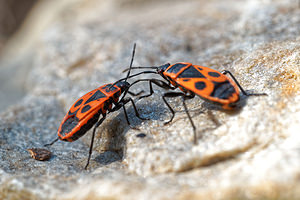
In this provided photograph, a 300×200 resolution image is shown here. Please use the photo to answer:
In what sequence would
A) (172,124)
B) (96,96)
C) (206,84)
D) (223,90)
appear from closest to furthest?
(223,90) → (206,84) → (172,124) → (96,96)

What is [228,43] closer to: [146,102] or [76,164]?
[146,102]

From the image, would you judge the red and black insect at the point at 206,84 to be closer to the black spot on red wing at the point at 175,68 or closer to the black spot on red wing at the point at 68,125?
the black spot on red wing at the point at 175,68

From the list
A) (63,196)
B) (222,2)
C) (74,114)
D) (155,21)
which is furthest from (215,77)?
(222,2)

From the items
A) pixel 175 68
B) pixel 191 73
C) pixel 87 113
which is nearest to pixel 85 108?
pixel 87 113

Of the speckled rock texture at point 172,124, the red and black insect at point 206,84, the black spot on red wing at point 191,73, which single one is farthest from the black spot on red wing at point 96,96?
the black spot on red wing at point 191,73

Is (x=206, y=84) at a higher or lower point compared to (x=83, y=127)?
higher

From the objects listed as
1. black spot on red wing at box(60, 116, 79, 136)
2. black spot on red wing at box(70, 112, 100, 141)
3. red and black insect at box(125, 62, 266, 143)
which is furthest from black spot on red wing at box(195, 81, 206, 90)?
black spot on red wing at box(60, 116, 79, 136)

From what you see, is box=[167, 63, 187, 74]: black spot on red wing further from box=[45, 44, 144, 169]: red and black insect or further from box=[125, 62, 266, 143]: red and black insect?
box=[45, 44, 144, 169]: red and black insect

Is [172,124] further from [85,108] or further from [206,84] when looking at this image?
[85,108]
